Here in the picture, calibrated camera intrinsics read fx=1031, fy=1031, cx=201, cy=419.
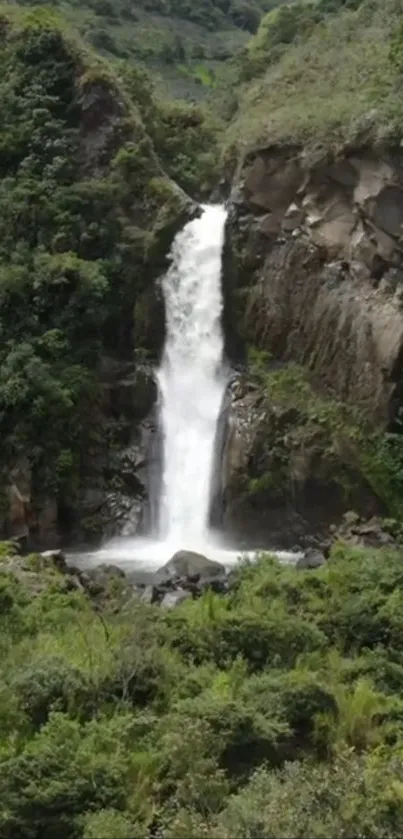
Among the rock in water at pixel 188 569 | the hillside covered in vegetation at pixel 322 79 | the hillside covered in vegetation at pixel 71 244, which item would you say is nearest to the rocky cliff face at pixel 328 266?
the hillside covered in vegetation at pixel 322 79

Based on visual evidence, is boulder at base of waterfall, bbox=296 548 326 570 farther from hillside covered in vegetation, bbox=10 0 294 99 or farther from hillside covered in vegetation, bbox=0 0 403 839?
hillside covered in vegetation, bbox=10 0 294 99

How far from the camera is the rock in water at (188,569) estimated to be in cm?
2047

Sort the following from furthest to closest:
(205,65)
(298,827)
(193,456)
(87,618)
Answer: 1. (205,65)
2. (193,456)
3. (87,618)
4. (298,827)

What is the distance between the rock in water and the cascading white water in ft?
14.1

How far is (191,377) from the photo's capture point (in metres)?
28.7

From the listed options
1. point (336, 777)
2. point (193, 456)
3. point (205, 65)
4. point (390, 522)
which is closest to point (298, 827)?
point (336, 777)

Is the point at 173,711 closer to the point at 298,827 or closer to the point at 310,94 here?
the point at 298,827

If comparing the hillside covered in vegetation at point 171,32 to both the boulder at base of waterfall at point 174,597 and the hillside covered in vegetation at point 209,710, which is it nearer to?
the boulder at base of waterfall at point 174,597

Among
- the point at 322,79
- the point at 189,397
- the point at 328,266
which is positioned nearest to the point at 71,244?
the point at 189,397

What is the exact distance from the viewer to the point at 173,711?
1184 centimetres

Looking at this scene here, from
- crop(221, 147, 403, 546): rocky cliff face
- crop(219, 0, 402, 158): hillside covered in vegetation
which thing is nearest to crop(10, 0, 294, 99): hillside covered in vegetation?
crop(219, 0, 402, 158): hillside covered in vegetation

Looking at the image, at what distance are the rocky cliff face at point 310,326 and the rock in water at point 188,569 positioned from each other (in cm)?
498

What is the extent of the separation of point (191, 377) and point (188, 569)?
29.1 ft

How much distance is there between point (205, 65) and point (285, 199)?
30.0 m
